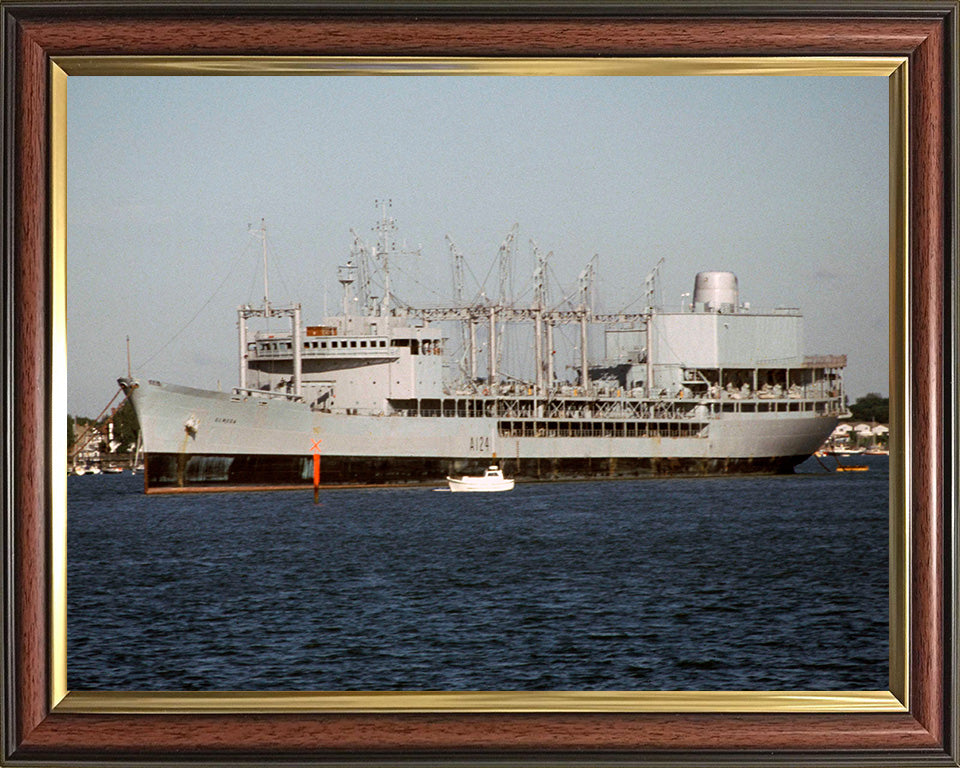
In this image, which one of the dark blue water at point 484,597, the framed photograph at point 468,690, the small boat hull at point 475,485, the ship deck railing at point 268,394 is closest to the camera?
the framed photograph at point 468,690

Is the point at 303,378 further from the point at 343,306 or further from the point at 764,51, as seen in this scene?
the point at 764,51

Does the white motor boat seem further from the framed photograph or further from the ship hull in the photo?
the framed photograph

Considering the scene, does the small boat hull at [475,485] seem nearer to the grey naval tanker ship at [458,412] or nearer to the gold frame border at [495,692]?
the grey naval tanker ship at [458,412]

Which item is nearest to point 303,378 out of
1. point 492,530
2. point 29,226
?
point 492,530

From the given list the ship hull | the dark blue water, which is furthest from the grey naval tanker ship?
the dark blue water

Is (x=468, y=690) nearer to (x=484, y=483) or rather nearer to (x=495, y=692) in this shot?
(x=495, y=692)

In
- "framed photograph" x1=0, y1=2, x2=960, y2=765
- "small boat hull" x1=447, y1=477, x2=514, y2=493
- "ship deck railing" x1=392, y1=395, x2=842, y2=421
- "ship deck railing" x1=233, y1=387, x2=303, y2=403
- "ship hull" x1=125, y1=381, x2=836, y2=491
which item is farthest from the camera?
"ship deck railing" x1=392, y1=395, x2=842, y2=421

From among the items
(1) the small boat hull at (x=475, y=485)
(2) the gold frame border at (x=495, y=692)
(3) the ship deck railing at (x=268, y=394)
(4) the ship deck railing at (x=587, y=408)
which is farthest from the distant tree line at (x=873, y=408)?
(4) the ship deck railing at (x=587, y=408)

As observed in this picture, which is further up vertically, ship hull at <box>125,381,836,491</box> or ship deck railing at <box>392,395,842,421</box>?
ship deck railing at <box>392,395,842,421</box>
